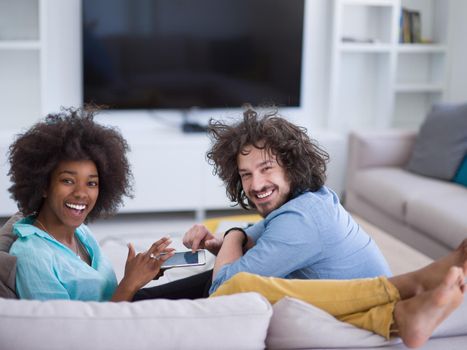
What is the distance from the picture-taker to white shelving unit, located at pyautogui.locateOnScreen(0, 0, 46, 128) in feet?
15.4

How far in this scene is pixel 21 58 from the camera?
4898 millimetres

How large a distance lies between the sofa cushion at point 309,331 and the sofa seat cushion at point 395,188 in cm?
240

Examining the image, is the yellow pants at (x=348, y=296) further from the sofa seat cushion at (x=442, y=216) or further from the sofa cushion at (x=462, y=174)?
the sofa cushion at (x=462, y=174)

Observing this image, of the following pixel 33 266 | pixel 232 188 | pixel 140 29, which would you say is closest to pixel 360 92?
pixel 140 29

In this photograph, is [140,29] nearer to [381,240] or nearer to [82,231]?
[381,240]

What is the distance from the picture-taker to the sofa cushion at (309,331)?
1.68 metres

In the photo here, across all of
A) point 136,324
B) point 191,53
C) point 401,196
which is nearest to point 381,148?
point 401,196

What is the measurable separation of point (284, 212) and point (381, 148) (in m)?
2.78

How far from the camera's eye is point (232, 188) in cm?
245

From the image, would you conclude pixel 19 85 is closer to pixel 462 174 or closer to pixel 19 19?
pixel 19 19

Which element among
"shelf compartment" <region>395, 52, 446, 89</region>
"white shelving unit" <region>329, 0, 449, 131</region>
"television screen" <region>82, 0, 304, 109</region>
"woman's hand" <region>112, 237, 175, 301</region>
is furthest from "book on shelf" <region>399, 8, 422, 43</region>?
"woman's hand" <region>112, 237, 175, 301</region>

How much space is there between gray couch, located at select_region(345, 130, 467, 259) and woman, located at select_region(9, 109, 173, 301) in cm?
201

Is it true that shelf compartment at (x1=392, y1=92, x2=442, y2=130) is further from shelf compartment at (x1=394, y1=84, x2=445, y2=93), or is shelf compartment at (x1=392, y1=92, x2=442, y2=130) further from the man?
the man

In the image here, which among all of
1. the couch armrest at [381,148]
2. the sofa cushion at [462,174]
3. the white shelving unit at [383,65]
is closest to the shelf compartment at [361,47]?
the white shelving unit at [383,65]
